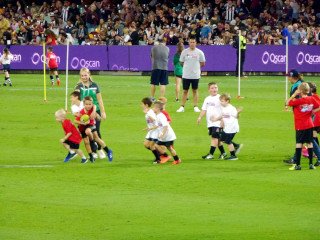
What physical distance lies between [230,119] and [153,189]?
4.76 metres

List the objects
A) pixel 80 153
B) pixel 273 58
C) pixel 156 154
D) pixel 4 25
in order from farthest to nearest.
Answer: pixel 4 25 → pixel 273 58 → pixel 80 153 → pixel 156 154

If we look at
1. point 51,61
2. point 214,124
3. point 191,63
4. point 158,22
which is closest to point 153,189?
point 214,124

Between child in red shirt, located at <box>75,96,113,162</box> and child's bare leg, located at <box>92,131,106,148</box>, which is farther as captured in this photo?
child's bare leg, located at <box>92,131,106,148</box>

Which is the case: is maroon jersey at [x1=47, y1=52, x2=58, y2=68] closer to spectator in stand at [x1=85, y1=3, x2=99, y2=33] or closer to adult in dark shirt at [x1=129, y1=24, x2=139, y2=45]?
adult in dark shirt at [x1=129, y1=24, x2=139, y2=45]

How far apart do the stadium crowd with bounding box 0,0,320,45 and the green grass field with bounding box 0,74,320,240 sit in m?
23.7

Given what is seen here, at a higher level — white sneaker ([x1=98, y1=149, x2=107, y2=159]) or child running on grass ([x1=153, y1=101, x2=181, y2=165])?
child running on grass ([x1=153, y1=101, x2=181, y2=165])

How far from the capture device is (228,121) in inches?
932

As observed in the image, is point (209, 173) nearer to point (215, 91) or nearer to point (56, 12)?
point (215, 91)

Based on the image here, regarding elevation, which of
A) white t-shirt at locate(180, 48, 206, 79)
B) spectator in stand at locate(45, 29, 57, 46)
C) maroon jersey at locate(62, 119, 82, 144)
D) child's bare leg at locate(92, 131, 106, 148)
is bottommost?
child's bare leg at locate(92, 131, 106, 148)

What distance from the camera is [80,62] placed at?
56.6m

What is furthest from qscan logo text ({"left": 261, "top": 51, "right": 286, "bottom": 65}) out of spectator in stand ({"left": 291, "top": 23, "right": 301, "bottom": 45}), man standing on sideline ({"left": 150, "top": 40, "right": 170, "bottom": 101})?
man standing on sideline ({"left": 150, "top": 40, "right": 170, "bottom": 101})

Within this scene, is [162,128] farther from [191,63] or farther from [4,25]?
[4,25]

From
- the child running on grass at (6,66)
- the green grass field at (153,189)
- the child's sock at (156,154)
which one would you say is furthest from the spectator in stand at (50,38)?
the child's sock at (156,154)

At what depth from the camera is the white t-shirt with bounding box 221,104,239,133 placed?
23625 mm
